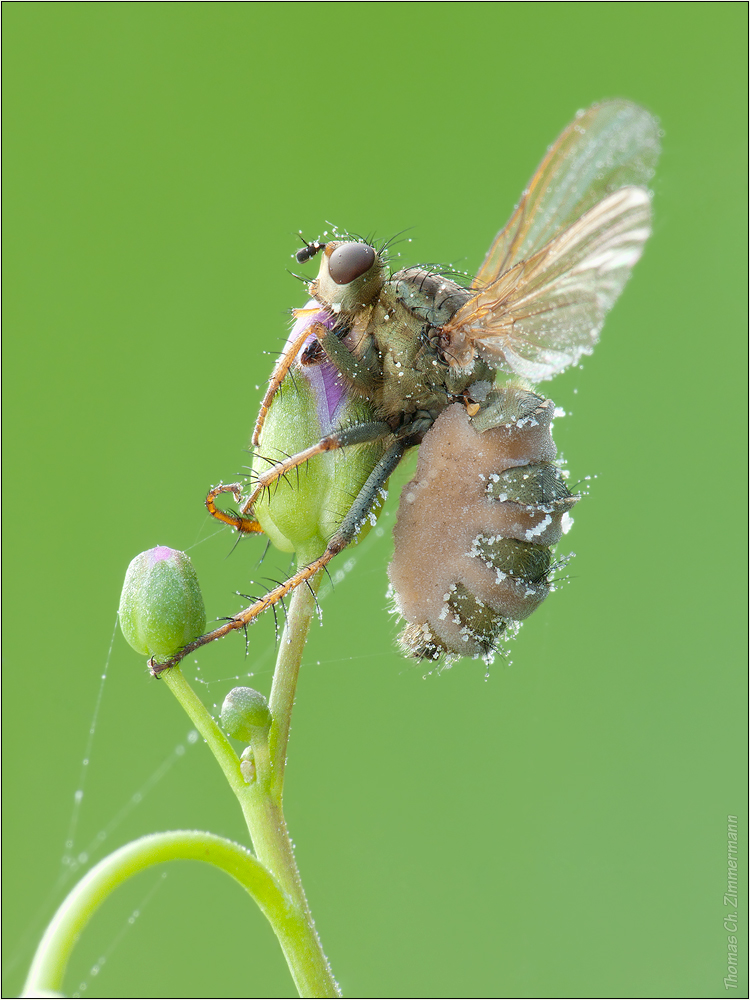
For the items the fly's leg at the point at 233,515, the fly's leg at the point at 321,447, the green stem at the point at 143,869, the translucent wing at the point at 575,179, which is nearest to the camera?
the green stem at the point at 143,869

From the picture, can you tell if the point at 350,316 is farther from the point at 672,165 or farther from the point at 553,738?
the point at 553,738

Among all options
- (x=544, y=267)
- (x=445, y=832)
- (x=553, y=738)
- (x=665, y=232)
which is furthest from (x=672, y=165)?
(x=445, y=832)

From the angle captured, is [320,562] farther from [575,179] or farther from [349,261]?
[575,179]

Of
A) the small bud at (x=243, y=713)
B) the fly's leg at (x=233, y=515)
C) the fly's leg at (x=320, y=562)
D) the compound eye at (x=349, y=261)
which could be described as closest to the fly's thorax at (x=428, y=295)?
the compound eye at (x=349, y=261)

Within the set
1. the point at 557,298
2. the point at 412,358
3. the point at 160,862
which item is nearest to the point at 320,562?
the point at 412,358

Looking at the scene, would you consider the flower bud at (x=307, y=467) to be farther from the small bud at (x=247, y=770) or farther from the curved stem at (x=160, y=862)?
the curved stem at (x=160, y=862)

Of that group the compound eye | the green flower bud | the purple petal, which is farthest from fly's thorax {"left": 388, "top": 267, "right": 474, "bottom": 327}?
the green flower bud
